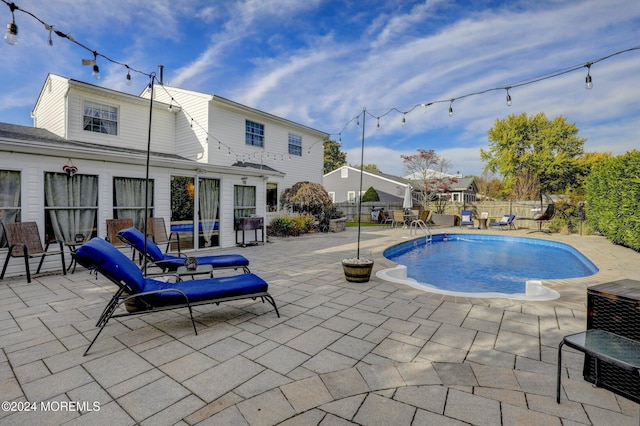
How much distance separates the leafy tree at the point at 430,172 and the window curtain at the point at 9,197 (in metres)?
21.8

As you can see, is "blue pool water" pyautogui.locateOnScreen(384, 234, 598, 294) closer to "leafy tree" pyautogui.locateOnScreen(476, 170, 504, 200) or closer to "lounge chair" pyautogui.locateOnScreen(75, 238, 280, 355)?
"lounge chair" pyautogui.locateOnScreen(75, 238, 280, 355)

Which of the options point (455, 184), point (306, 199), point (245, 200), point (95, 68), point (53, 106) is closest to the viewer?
point (95, 68)

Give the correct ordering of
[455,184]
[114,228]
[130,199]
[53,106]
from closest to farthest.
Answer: [114,228] → [130,199] → [53,106] → [455,184]

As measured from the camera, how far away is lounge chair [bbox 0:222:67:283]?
504 cm

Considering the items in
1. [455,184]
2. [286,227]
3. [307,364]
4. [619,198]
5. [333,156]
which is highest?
[333,156]

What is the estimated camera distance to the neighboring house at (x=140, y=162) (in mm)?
5715

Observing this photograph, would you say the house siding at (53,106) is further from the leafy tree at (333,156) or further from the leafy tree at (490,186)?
the leafy tree at (490,186)

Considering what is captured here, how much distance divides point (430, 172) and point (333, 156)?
51.3ft

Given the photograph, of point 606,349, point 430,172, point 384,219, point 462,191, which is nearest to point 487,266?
point 606,349

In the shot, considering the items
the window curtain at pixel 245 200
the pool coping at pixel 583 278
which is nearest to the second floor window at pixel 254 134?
the window curtain at pixel 245 200

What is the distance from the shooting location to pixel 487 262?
8.65 metres

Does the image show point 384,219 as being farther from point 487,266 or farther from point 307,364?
point 307,364

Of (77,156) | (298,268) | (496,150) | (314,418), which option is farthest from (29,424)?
(496,150)

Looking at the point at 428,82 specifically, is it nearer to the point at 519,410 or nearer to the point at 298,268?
the point at 298,268
